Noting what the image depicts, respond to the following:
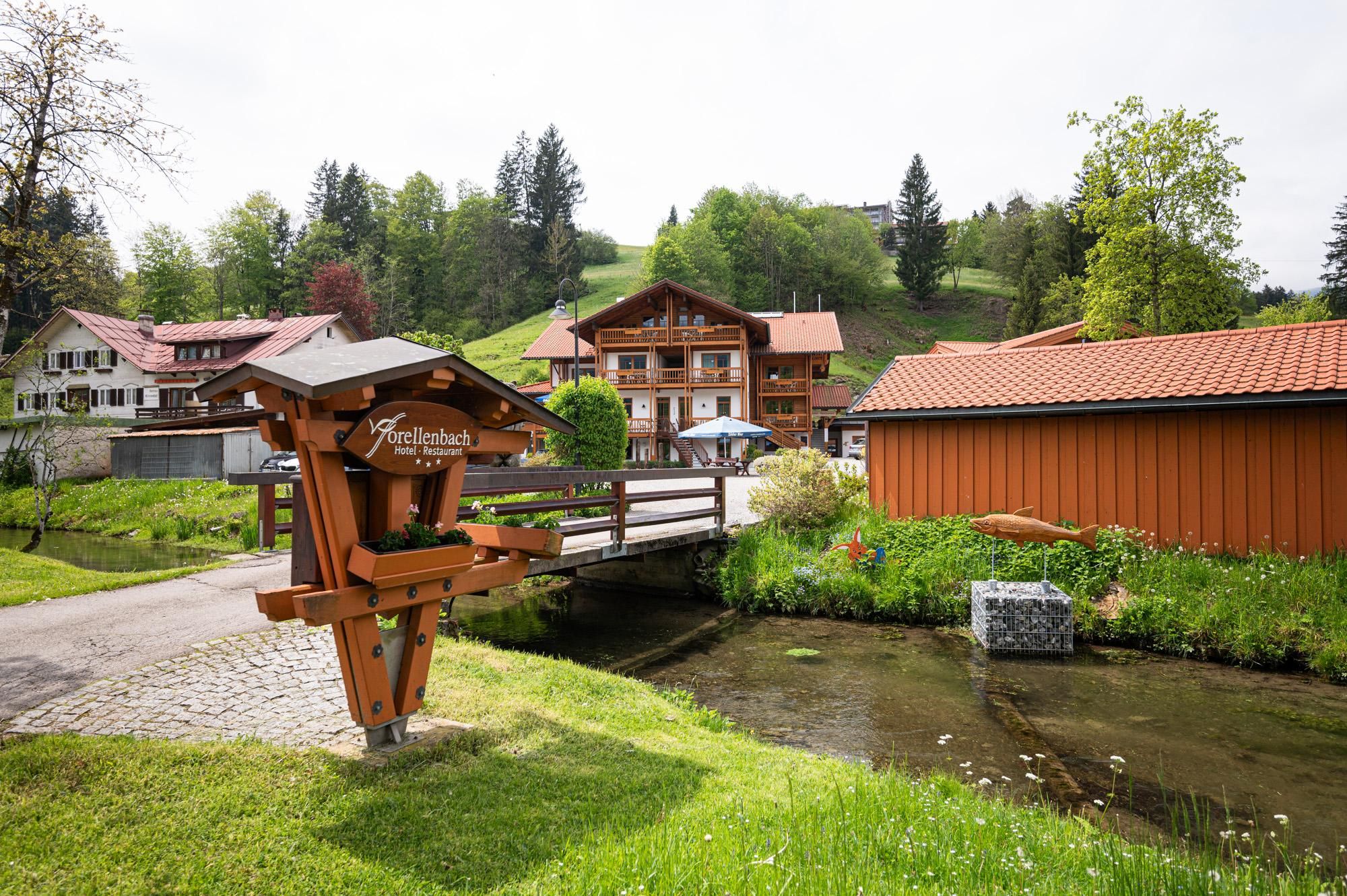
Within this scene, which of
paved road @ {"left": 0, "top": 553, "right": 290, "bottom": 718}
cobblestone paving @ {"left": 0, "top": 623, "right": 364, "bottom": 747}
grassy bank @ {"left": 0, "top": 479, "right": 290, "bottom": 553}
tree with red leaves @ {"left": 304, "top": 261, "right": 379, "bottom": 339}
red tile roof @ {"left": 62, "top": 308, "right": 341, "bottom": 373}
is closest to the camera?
cobblestone paving @ {"left": 0, "top": 623, "right": 364, "bottom": 747}

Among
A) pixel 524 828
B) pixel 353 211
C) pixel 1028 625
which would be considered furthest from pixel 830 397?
pixel 353 211

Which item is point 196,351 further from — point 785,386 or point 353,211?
point 353,211

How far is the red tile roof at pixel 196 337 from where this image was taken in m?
40.4

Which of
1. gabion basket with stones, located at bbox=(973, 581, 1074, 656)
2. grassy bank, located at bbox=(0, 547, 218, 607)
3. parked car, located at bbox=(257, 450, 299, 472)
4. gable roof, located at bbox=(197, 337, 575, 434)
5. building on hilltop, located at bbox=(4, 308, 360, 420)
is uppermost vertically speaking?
building on hilltop, located at bbox=(4, 308, 360, 420)

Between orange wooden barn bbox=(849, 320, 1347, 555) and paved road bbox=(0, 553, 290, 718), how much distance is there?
11.5 m

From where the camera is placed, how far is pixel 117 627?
7.73 m

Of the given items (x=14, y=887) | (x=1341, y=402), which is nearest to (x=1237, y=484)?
(x=1341, y=402)

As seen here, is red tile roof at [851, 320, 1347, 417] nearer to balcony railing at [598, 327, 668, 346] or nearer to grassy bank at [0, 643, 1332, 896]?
grassy bank at [0, 643, 1332, 896]

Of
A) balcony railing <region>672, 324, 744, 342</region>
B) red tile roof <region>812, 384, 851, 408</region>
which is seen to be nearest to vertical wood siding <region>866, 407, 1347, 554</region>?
balcony railing <region>672, 324, 744, 342</region>

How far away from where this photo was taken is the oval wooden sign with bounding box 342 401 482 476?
446 centimetres

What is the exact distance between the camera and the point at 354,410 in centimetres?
470

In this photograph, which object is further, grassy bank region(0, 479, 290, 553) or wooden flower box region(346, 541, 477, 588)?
grassy bank region(0, 479, 290, 553)

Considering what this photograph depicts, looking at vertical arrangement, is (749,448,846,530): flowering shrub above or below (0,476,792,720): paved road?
above

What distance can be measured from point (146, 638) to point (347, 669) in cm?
420
